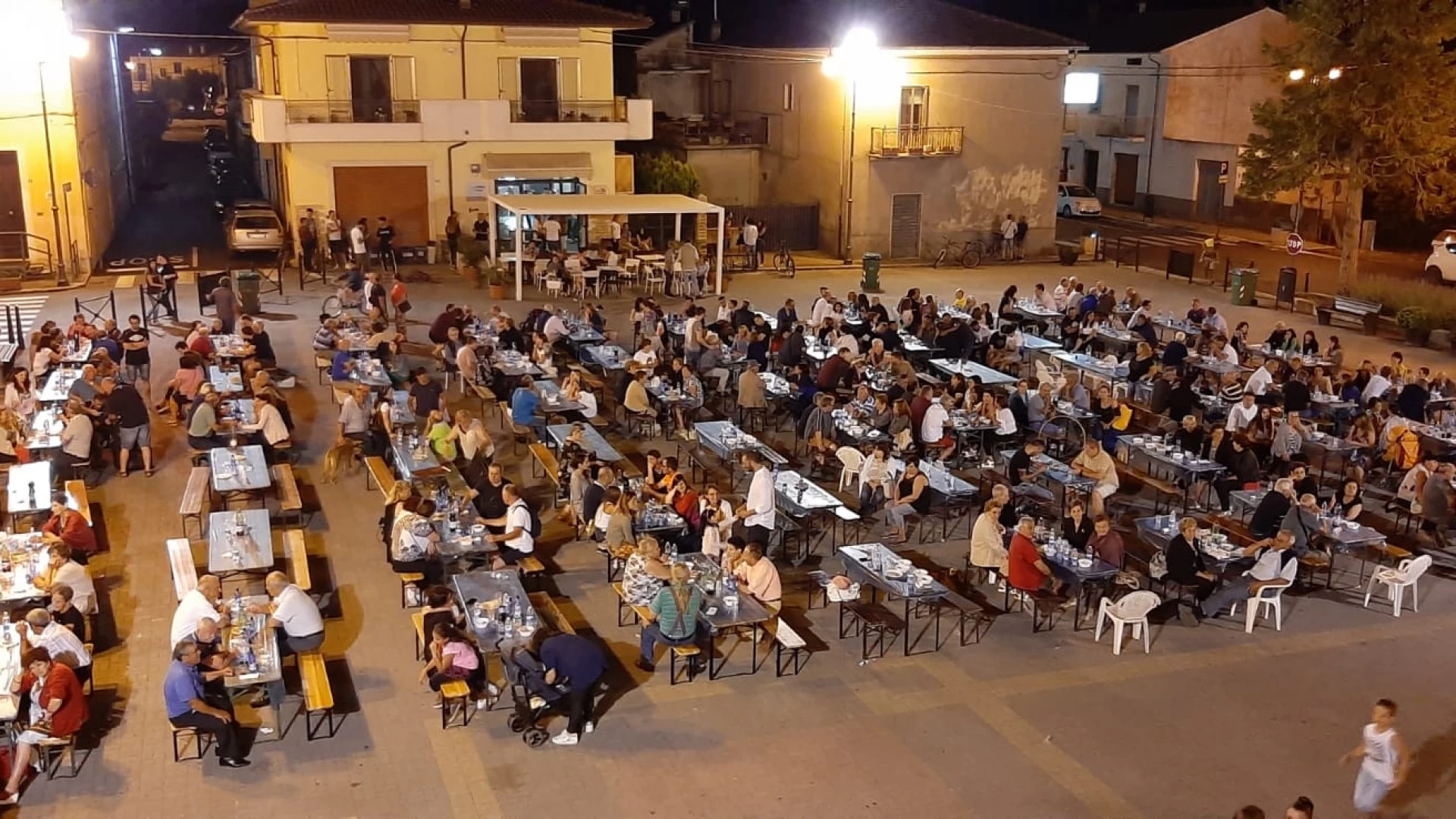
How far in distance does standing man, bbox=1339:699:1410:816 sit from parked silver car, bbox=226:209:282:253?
29656 millimetres

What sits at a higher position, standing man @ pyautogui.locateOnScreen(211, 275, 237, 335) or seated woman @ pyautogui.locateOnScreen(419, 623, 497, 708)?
standing man @ pyautogui.locateOnScreen(211, 275, 237, 335)

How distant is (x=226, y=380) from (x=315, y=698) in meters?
9.79

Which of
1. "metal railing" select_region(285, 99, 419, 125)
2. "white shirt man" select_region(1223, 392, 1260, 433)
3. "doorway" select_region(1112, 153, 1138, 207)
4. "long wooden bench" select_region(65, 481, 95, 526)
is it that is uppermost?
"metal railing" select_region(285, 99, 419, 125)

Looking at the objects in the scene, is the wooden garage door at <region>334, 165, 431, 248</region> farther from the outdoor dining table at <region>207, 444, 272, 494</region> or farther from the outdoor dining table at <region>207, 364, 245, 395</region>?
the outdoor dining table at <region>207, 444, 272, 494</region>

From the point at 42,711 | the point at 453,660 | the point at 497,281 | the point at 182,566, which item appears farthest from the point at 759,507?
the point at 497,281

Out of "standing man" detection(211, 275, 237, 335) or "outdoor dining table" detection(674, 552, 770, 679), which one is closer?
"outdoor dining table" detection(674, 552, 770, 679)

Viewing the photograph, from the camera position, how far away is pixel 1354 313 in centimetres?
3097

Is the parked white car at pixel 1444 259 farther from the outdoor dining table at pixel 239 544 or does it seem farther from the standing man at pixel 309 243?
the outdoor dining table at pixel 239 544

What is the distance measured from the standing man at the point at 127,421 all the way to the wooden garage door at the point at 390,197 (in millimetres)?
18270

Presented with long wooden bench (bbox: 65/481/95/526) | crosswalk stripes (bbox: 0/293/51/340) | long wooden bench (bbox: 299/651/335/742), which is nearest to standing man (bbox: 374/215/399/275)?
crosswalk stripes (bbox: 0/293/51/340)

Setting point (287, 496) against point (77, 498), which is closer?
point (77, 498)

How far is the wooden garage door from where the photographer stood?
3600cm

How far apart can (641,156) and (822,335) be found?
62.9 ft

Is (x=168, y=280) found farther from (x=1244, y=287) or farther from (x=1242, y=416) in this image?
(x=1244, y=287)
